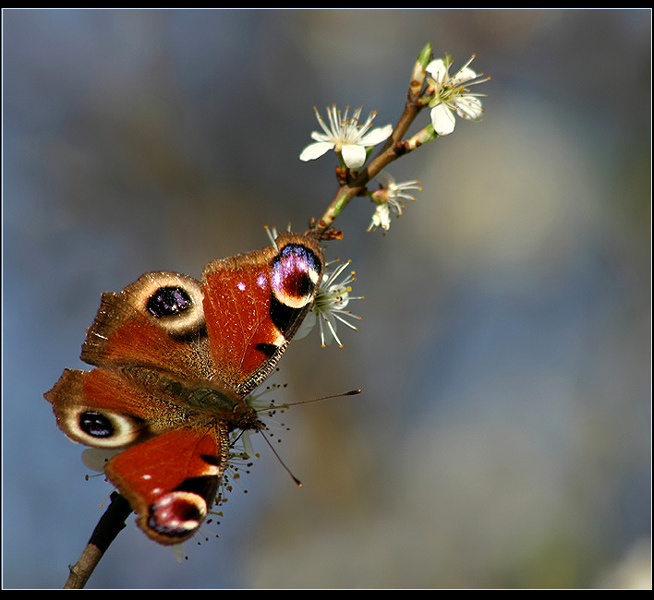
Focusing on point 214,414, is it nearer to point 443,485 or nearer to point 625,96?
point 443,485

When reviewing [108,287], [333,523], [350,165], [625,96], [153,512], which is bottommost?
[153,512]

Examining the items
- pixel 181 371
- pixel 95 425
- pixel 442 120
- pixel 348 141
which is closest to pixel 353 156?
pixel 348 141

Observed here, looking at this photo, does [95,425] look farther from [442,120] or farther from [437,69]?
[437,69]

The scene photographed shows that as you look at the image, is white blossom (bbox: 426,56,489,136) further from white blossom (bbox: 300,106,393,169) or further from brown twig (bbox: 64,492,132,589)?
brown twig (bbox: 64,492,132,589)

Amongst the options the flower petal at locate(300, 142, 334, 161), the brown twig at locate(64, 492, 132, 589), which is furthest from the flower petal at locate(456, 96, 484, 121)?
the brown twig at locate(64, 492, 132, 589)

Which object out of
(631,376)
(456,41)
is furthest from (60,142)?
(631,376)

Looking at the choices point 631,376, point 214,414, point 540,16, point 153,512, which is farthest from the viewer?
point 631,376
